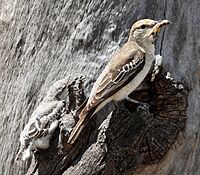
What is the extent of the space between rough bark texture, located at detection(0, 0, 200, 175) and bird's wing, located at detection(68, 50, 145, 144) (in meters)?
0.11

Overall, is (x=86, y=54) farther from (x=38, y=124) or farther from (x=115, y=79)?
(x=38, y=124)

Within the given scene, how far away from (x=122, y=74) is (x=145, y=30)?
299 mm

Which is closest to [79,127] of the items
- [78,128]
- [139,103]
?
[78,128]

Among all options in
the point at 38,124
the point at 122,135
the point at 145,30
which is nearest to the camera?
the point at 122,135

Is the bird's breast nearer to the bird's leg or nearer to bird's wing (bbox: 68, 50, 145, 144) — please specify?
bird's wing (bbox: 68, 50, 145, 144)

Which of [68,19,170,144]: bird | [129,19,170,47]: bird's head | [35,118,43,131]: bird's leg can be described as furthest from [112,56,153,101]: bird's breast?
[35,118,43,131]: bird's leg

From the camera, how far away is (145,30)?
12.1 feet

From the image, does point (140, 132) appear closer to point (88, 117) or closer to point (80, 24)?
point (88, 117)

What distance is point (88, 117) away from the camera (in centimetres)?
351

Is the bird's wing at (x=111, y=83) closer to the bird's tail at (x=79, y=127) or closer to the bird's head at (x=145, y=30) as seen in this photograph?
the bird's tail at (x=79, y=127)

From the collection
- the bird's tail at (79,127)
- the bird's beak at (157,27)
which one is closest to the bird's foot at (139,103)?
the bird's tail at (79,127)

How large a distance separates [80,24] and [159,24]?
46 cm

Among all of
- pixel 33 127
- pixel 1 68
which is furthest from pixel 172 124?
pixel 1 68

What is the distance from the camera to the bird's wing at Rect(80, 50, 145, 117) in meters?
3.50
